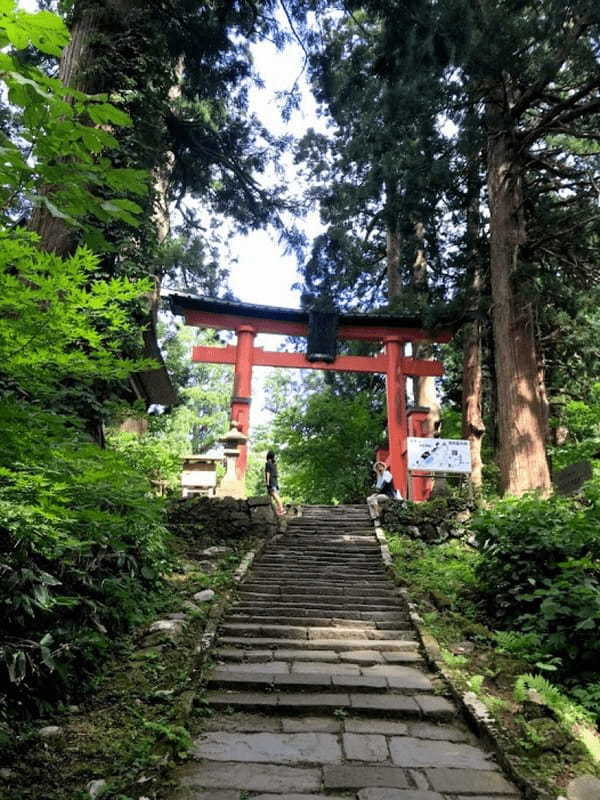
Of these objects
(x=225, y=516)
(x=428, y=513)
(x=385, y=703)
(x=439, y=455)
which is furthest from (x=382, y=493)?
(x=385, y=703)

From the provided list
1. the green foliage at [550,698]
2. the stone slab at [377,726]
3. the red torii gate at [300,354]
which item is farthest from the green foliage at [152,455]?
the green foliage at [550,698]

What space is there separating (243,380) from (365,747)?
1033cm

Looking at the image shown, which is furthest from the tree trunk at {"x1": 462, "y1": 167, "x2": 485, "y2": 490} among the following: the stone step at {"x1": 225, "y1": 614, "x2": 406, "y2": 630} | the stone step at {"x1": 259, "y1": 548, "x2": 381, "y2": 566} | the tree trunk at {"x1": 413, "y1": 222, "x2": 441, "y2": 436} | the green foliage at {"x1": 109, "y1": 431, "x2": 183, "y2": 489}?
the stone step at {"x1": 225, "y1": 614, "x2": 406, "y2": 630}

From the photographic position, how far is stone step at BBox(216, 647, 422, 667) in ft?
15.6

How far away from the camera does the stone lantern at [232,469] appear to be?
10.7 meters

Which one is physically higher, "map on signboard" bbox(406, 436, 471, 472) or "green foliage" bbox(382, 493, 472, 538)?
"map on signboard" bbox(406, 436, 471, 472)

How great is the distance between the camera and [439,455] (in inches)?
415

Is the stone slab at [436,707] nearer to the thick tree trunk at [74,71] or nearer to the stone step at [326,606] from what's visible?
the stone step at [326,606]

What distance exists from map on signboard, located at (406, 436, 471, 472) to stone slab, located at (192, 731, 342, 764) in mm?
7473

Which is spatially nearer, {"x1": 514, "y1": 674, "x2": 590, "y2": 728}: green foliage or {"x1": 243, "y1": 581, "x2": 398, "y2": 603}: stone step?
{"x1": 514, "y1": 674, "x2": 590, "y2": 728}: green foliage

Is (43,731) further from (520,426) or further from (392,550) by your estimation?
(520,426)

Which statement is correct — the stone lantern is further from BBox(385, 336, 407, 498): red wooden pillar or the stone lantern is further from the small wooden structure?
BBox(385, 336, 407, 498): red wooden pillar

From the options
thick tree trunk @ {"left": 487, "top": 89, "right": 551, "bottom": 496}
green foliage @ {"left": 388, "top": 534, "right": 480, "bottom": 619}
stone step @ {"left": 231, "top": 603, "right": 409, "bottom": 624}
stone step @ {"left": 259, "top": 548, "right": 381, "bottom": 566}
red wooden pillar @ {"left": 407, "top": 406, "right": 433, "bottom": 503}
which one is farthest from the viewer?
red wooden pillar @ {"left": 407, "top": 406, "right": 433, "bottom": 503}

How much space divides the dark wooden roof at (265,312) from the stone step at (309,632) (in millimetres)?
9016
